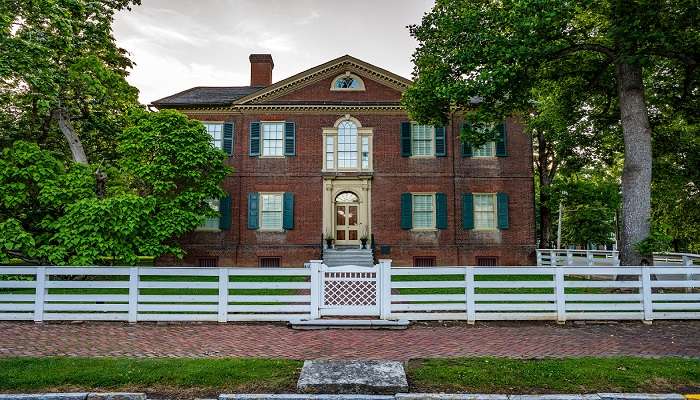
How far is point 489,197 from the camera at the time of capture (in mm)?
19375

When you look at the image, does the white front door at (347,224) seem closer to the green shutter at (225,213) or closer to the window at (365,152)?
the window at (365,152)

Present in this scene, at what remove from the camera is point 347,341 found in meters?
7.05

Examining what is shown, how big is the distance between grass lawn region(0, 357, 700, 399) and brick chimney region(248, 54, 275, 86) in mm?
19857

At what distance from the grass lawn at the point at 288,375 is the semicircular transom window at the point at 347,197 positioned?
14.1m

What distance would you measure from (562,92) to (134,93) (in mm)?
15916

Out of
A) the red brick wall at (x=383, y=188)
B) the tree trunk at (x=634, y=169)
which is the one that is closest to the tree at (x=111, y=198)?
the red brick wall at (x=383, y=188)

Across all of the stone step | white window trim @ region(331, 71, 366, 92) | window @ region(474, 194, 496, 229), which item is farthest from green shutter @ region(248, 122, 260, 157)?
the stone step

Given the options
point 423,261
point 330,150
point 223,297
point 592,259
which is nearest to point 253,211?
point 330,150

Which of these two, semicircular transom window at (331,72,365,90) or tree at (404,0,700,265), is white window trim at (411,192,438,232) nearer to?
semicircular transom window at (331,72,365,90)

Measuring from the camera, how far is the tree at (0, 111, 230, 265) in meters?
9.19

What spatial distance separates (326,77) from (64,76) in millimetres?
10515

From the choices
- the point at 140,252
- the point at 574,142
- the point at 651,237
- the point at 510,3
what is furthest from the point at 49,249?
the point at 574,142

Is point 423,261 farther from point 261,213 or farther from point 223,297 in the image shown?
point 223,297

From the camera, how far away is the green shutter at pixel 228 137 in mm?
19562
